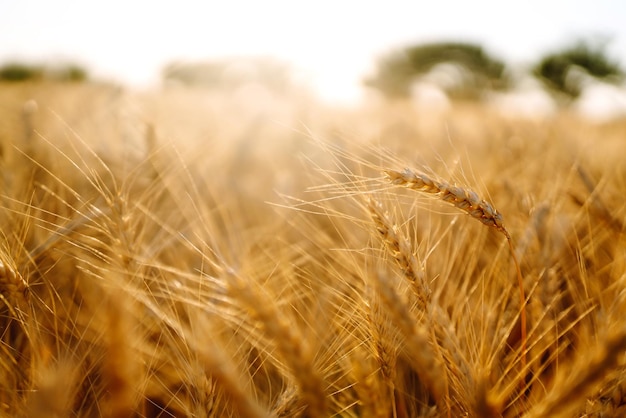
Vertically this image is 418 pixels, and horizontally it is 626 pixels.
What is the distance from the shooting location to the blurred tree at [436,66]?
16.5 meters

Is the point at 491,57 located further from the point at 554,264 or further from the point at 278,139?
the point at 554,264

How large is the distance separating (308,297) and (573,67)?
51.0 feet

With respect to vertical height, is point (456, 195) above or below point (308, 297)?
above

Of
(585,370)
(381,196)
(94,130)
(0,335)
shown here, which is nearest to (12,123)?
(94,130)

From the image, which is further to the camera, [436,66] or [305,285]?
[436,66]

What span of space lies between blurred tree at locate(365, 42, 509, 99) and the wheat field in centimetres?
1562

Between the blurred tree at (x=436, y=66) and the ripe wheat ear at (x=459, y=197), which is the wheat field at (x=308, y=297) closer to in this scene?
the ripe wheat ear at (x=459, y=197)

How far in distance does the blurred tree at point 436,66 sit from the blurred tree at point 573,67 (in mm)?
2587

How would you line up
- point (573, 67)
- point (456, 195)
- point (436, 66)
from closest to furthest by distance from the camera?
point (456, 195)
point (573, 67)
point (436, 66)

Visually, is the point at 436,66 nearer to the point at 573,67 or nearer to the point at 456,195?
the point at 573,67

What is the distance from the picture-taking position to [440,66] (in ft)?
57.8

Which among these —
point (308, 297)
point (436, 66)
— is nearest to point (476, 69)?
point (436, 66)

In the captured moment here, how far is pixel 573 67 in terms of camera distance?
1335cm

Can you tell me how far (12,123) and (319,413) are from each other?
74.3 inches
